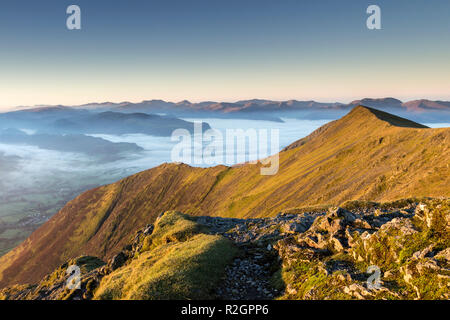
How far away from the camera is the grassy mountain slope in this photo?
251 ft

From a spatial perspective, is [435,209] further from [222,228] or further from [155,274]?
[222,228]

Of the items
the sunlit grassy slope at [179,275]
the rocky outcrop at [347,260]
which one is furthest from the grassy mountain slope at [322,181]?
the sunlit grassy slope at [179,275]

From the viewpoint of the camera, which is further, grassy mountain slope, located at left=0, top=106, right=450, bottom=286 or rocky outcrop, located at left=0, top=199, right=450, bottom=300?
grassy mountain slope, located at left=0, top=106, right=450, bottom=286

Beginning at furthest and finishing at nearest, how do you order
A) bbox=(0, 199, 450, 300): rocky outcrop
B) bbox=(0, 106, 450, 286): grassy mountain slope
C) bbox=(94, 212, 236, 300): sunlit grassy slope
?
bbox=(0, 106, 450, 286): grassy mountain slope → bbox=(94, 212, 236, 300): sunlit grassy slope → bbox=(0, 199, 450, 300): rocky outcrop

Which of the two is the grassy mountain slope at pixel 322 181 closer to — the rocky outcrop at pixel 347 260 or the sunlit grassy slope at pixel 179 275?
the rocky outcrop at pixel 347 260

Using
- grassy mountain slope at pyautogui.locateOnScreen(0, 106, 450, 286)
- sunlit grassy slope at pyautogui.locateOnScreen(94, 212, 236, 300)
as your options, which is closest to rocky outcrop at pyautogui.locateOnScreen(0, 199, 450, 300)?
sunlit grassy slope at pyautogui.locateOnScreen(94, 212, 236, 300)

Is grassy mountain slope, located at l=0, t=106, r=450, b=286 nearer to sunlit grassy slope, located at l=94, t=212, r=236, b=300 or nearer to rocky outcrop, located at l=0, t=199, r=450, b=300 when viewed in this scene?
rocky outcrop, located at l=0, t=199, r=450, b=300

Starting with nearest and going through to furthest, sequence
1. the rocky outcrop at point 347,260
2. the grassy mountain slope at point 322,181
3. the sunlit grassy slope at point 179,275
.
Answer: the rocky outcrop at point 347,260, the sunlit grassy slope at point 179,275, the grassy mountain slope at point 322,181

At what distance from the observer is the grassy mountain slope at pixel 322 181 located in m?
76.6

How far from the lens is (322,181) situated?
110 m

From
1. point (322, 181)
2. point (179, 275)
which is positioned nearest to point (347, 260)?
point (179, 275)

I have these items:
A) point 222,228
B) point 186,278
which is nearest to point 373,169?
point 222,228

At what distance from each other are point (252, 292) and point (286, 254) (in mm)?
4970
